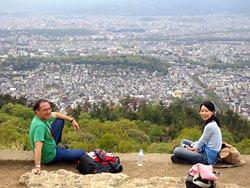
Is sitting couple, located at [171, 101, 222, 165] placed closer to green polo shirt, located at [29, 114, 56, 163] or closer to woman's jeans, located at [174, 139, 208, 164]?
woman's jeans, located at [174, 139, 208, 164]

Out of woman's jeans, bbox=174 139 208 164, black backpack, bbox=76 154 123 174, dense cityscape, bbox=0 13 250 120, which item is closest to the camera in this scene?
black backpack, bbox=76 154 123 174

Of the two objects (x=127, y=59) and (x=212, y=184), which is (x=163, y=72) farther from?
(x=212, y=184)

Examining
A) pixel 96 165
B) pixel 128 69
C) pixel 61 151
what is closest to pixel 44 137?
pixel 61 151

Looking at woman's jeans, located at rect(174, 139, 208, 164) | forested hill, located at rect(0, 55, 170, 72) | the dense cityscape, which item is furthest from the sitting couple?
forested hill, located at rect(0, 55, 170, 72)

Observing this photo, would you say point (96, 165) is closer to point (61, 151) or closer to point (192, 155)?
point (61, 151)

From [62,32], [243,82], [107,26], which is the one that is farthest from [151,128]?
[107,26]

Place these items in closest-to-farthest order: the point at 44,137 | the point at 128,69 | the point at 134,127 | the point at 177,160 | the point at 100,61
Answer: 1. the point at 44,137
2. the point at 177,160
3. the point at 134,127
4. the point at 128,69
5. the point at 100,61

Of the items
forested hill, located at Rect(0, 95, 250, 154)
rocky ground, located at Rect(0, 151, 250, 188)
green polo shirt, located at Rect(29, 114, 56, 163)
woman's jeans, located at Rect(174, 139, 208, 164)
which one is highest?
green polo shirt, located at Rect(29, 114, 56, 163)
